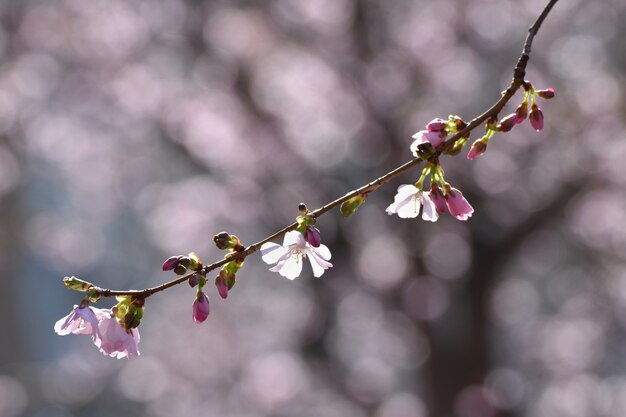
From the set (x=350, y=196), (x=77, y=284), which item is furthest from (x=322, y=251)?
(x=77, y=284)

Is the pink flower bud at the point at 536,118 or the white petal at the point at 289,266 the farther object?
the pink flower bud at the point at 536,118

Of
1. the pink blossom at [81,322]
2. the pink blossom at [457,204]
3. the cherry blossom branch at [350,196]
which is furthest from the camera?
the pink blossom at [457,204]

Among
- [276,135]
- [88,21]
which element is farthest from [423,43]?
[88,21]

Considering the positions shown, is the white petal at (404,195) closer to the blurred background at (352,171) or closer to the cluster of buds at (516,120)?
the cluster of buds at (516,120)

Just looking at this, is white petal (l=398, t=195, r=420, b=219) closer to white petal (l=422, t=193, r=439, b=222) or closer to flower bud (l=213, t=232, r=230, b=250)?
white petal (l=422, t=193, r=439, b=222)

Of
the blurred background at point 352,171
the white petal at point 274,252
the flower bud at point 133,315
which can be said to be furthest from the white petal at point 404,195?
the blurred background at point 352,171

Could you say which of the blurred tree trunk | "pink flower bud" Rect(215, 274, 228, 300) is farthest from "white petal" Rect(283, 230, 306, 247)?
the blurred tree trunk

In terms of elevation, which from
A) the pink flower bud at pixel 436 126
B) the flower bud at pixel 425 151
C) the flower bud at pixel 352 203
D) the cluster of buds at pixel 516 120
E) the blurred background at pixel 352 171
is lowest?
the flower bud at pixel 352 203

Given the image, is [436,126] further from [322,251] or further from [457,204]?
[322,251]
